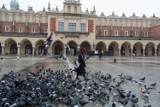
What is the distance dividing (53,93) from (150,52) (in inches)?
2373

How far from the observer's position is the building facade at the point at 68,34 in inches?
2219

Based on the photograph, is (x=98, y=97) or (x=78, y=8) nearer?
(x=98, y=97)

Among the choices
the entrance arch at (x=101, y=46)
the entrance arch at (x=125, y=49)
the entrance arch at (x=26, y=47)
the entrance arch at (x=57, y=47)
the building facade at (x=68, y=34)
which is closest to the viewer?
the building facade at (x=68, y=34)

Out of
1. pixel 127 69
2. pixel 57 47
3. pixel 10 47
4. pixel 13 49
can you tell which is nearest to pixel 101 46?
pixel 57 47

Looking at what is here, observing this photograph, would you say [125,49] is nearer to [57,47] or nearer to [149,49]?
[149,49]

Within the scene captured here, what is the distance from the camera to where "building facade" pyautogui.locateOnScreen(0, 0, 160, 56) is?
5638 centimetres

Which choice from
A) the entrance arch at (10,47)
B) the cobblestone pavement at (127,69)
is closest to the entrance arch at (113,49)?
the entrance arch at (10,47)

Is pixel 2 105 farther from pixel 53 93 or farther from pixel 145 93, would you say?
pixel 145 93

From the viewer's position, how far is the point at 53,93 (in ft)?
26.8

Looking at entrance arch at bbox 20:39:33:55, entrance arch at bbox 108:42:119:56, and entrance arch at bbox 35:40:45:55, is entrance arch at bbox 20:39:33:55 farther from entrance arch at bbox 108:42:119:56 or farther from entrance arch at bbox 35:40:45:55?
entrance arch at bbox 108:42:119:56

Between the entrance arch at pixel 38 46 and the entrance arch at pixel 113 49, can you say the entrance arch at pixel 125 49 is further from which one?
the entrance arch at pixel 38 46

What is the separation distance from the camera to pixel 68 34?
56594 mm

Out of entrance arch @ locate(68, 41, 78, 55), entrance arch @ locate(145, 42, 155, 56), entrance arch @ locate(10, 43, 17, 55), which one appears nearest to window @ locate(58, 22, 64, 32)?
entrance arch @ locate(68, 41, 78, 55)

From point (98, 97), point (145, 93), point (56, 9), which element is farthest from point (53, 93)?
point (56, 9)
